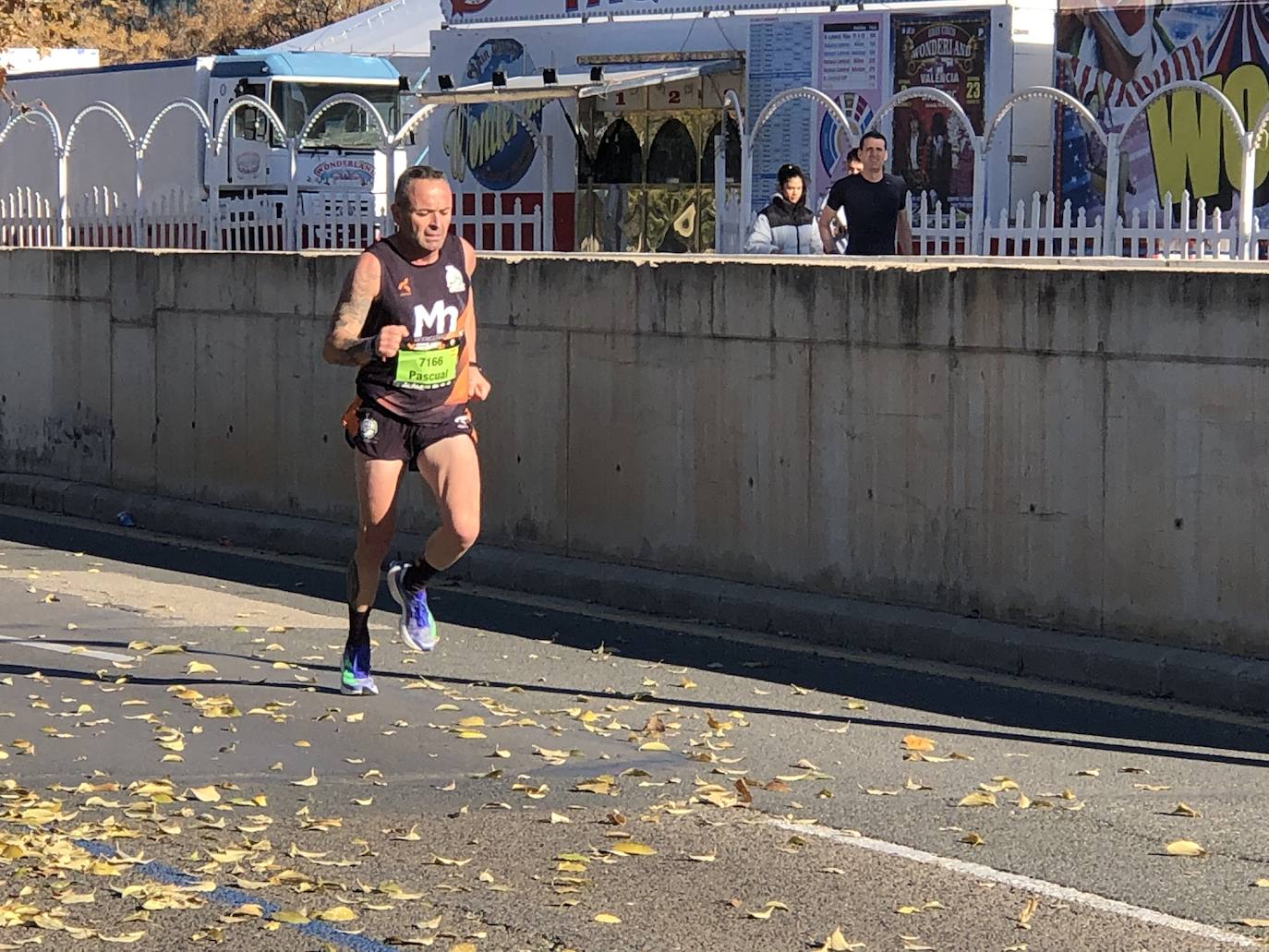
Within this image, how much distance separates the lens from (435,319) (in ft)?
28.1

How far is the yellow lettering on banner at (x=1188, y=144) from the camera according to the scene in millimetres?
17625

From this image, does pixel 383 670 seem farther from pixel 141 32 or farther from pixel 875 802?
pixel 141 32

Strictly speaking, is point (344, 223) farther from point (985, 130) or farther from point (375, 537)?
point (375, 537)

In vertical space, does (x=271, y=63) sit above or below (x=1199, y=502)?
above

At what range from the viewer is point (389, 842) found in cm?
652

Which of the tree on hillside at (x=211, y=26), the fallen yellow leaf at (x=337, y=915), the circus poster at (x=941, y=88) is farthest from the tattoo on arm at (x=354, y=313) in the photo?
the tree on hillside at (x=211, y=26)

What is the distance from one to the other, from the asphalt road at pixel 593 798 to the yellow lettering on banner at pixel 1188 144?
8583 mm

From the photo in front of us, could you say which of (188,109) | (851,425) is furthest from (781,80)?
(851,425)

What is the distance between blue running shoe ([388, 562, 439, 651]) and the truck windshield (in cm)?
1714

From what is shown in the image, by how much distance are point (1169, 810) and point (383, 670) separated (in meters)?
3.64

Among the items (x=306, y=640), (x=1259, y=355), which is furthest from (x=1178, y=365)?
(x=306, y=640)

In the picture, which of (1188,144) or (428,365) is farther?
(1188,144)

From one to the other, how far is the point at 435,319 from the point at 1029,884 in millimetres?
3501

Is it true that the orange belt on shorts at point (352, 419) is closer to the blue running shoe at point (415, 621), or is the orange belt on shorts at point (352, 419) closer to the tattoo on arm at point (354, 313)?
the tattoo on arm at point (354, 313)
